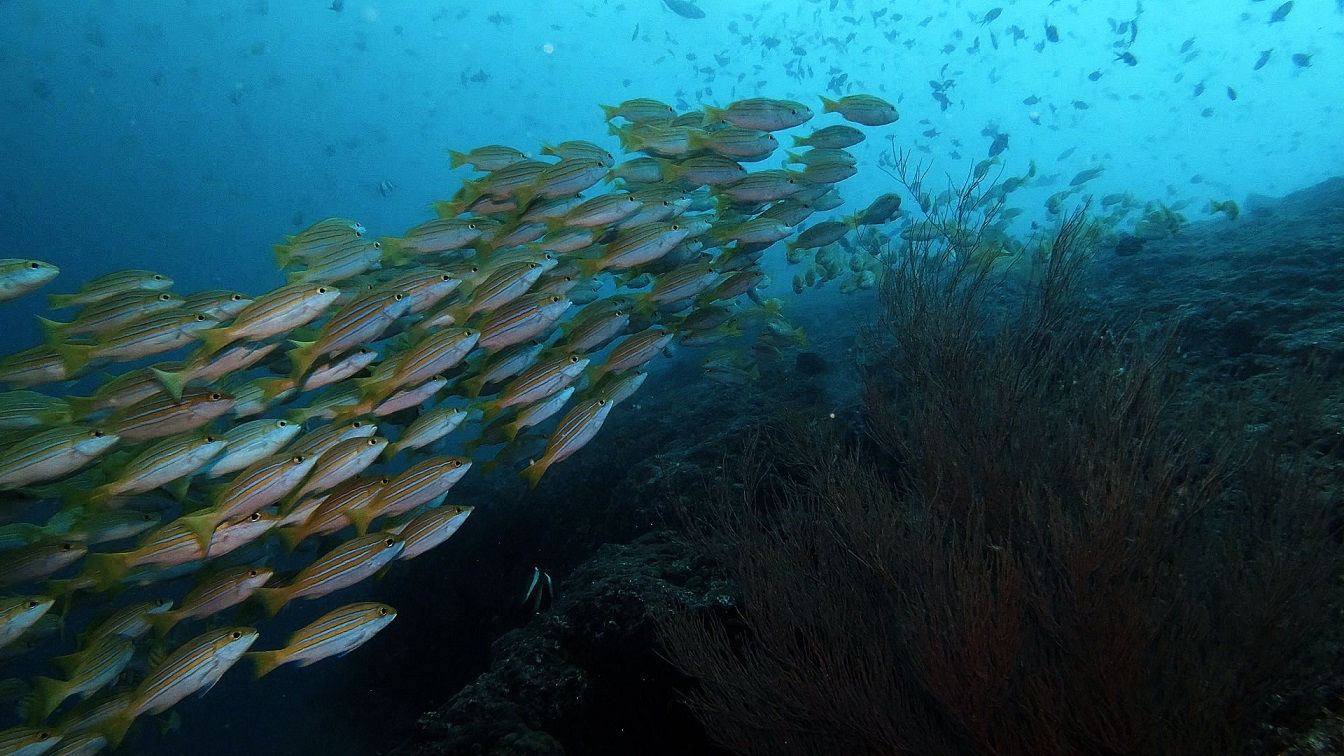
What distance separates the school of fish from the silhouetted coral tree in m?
1.92

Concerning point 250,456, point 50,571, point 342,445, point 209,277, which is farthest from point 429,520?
point 209,277

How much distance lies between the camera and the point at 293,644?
342 centimetres

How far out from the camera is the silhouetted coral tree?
255cm

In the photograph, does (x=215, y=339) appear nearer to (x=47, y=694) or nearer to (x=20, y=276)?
(x=20, y=276)

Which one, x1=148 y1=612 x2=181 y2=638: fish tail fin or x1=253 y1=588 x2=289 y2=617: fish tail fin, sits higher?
x1=148 y1=612 x2=181 y2=638: fish tail fin

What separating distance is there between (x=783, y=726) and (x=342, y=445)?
3.37 meters

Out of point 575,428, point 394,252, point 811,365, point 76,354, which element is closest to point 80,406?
point 76,354

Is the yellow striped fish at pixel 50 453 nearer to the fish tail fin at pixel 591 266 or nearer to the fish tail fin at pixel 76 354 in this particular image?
the fish tail fin at pixel 76 354

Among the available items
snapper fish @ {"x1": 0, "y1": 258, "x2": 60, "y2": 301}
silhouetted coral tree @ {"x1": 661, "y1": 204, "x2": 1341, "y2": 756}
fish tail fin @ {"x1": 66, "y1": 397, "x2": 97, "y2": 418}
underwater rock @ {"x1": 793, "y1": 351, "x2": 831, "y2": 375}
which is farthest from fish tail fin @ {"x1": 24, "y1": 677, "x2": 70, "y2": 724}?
Result: underwater rock @ {"x1": 793, "y1": 351, "x2": 831, "y2": 375}

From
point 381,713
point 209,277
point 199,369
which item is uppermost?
point 209,277

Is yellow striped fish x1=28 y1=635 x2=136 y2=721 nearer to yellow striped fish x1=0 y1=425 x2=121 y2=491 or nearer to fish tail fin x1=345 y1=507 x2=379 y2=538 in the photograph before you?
yellow striped fish x1=0 y1=425 x2=121 y2=491

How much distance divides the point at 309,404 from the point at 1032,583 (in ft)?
17.7

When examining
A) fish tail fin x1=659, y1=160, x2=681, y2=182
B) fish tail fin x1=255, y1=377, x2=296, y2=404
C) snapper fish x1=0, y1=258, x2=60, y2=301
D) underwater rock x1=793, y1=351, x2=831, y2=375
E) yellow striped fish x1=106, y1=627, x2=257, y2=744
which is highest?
snapper fish x1=0, y1=258, x2=60, y2=301

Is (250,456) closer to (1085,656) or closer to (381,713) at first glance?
(1085,656)
